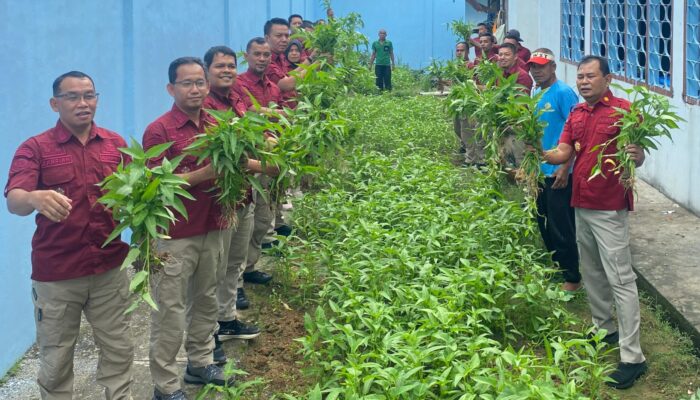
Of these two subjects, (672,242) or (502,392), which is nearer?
(502,392)

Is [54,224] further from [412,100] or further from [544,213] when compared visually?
[412,100]

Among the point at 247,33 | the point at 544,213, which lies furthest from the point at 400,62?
the point at 544,213

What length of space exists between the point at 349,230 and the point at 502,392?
3306 mm

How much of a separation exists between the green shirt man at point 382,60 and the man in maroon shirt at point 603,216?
49.1ft

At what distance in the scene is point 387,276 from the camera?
586 centimetres

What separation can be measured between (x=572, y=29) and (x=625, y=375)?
942cm

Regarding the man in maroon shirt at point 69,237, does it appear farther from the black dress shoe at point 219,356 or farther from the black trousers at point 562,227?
the black trousers at point 562,227

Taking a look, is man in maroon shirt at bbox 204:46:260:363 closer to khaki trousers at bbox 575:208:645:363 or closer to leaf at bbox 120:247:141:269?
leaf at bbox 120:247:141:269

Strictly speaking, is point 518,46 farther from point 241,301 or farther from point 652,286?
point 241,301

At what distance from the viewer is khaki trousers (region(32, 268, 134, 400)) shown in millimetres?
4281

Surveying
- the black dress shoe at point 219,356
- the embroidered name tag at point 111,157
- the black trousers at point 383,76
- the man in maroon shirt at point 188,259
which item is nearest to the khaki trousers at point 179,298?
the man in maroon shirt at point 188,259

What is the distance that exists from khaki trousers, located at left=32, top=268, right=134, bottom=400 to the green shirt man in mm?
16167

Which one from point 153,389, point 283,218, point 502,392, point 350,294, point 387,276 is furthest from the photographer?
point 283,218

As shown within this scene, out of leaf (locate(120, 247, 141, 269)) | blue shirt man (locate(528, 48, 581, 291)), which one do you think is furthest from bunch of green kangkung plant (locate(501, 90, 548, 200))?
leaf (locate(120, 247, 141, 269))
